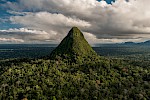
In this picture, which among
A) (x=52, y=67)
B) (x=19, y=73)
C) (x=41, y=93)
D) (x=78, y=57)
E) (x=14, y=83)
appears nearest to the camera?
(x=41, y=93)

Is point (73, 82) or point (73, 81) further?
point (73, 81)

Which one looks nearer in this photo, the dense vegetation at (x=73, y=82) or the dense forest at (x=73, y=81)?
the dense forest at (x=73, y=81)

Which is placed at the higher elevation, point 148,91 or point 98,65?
point 98,65

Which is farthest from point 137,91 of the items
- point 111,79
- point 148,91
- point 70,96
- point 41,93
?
point 41,93

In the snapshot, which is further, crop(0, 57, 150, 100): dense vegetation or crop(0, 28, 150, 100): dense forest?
crop(0, 57, 150, 100): dense vegetation

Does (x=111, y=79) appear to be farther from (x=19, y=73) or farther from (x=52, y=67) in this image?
(x=19, y=73)

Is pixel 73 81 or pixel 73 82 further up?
pixel 73 81

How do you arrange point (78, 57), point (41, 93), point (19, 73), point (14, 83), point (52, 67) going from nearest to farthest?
point (41, 93) → point (14, 83) → point (19, 73) → point (52, 67) → point (78, 57)

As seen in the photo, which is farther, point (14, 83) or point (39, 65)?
point (39, 65)
